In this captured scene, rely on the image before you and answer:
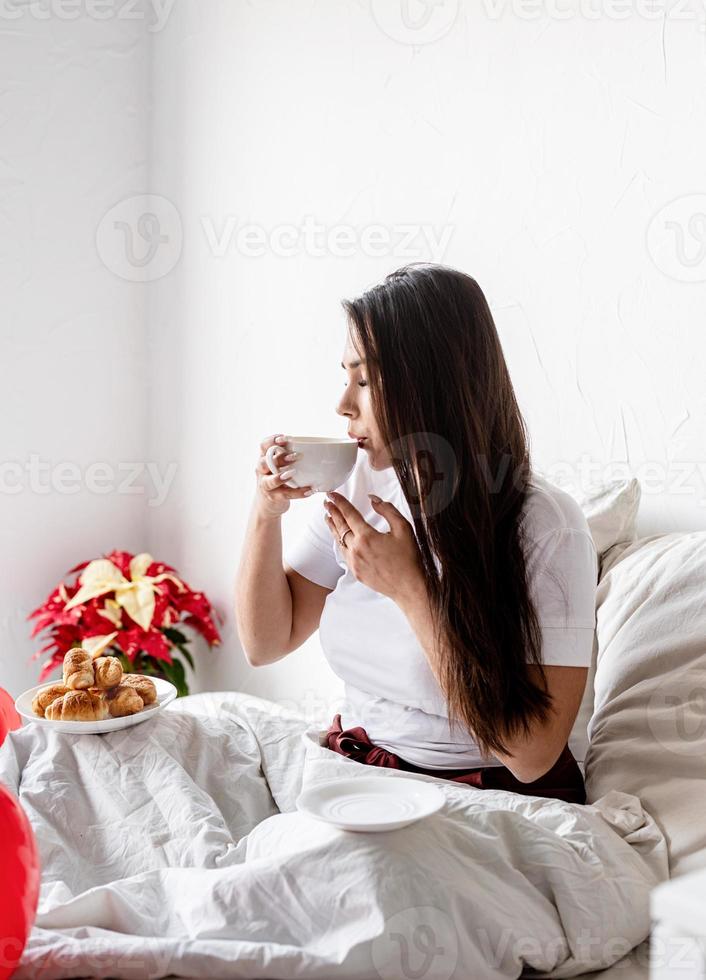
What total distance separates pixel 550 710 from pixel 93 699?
602 millimetres

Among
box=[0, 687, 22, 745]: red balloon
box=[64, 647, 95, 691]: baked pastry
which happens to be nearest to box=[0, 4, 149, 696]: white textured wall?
box=[0, 687, 22, 745]: red balloon

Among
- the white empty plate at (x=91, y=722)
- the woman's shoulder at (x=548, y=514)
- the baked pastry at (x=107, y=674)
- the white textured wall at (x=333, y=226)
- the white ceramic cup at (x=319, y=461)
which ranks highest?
the white textured wall at (x=333, y=226)

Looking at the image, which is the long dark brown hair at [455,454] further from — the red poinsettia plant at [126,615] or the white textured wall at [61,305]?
the white textured wall at [61,305]

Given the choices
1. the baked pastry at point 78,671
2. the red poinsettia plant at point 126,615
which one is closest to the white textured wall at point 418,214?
the red poinsettia plant at point 126,615

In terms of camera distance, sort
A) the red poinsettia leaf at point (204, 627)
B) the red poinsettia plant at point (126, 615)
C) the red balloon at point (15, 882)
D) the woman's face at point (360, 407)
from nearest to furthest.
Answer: the red balloon at point (15, 882)
the woman's face at point (360, 407)
the red poinsettia plant at point (126, 615)
the red poinsettia leaf at point (204, 627)

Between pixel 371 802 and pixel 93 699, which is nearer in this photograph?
pixel 371 802

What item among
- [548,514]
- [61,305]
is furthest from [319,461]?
[61,305]

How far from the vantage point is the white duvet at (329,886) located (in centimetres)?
95

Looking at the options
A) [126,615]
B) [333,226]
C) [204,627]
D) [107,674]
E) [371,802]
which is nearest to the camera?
[371,802]

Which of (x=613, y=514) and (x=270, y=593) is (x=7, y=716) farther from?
(x=613, y=514)

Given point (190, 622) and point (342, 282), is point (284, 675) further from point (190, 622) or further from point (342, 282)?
point (342, 282)

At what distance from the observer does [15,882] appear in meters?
0.95

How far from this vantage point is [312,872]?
0.99 meters

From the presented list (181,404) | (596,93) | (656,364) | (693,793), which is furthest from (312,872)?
(181,404)
